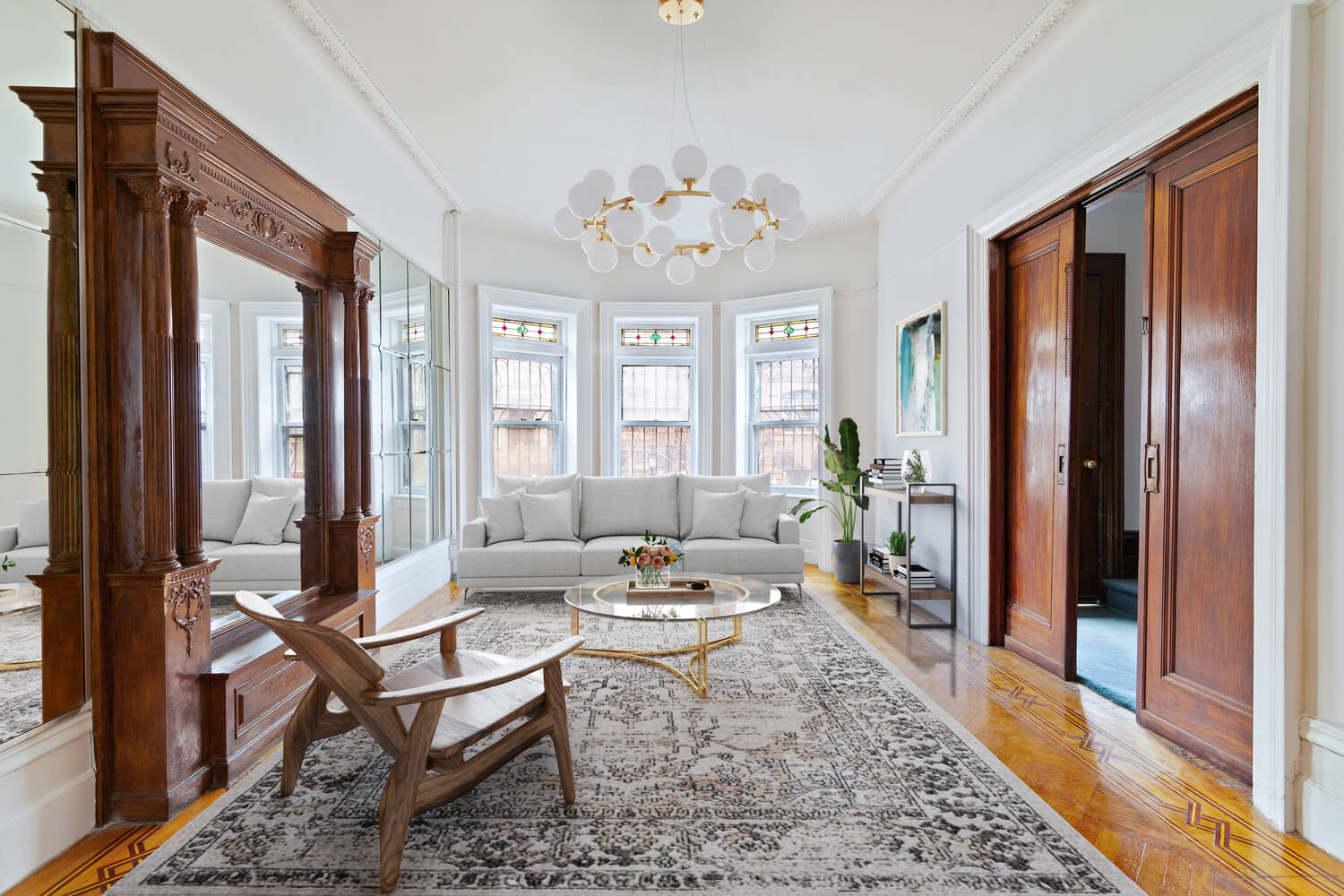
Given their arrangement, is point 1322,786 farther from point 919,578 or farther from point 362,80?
point 362,80

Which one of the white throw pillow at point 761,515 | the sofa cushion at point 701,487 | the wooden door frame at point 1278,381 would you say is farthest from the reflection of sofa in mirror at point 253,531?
the wooden door frame at point 1278,381

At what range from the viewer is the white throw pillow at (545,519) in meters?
5.36

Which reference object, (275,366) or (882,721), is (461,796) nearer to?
(882,721)

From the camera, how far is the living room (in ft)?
6.29

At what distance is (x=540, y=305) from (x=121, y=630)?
477 centimetres

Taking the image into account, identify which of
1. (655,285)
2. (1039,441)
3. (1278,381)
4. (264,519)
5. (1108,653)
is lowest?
(1108,653)

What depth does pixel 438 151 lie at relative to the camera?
4750 mm

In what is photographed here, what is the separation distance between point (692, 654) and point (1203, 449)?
250 cm

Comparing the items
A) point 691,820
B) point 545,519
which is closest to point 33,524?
point 691,820

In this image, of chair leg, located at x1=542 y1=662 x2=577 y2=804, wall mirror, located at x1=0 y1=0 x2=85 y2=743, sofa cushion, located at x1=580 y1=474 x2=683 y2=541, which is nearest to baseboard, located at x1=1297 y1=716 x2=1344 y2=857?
chair leg, located at x1=542 y1=662 x2=577 y2=804

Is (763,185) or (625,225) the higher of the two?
(763,185)

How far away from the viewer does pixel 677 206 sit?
3.47m

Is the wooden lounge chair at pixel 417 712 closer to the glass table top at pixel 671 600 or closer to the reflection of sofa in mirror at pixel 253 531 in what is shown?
the reflection of sofa in mirror at pixel 253 531

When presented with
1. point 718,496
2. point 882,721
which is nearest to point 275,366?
point 882,721
